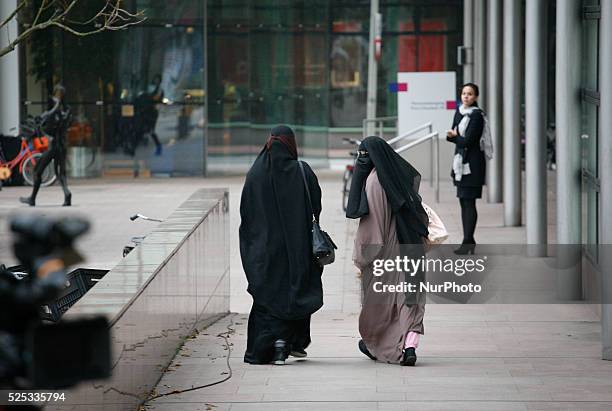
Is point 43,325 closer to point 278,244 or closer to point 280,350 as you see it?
point 278,244

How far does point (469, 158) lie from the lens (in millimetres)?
13164

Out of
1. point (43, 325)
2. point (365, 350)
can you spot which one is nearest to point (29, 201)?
point (365, 350)

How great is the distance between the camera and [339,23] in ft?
103

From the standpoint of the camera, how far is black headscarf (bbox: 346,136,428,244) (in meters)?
7.92

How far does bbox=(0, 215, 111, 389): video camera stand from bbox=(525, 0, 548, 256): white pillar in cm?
1131

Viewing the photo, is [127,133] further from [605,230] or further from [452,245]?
[605,230]

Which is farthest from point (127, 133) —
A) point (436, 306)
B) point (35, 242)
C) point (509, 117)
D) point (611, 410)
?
point (35, 242)

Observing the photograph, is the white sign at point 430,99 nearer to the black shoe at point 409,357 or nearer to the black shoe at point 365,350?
the black shoe at point 365,350

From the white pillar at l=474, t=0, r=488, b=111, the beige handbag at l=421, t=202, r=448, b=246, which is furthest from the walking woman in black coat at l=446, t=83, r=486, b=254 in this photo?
the white pillar at l=474, t=0, r=488, b=111

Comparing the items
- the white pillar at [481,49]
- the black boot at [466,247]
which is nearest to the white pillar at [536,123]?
the black boot at [466,247]

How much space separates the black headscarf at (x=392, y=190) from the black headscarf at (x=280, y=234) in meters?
0.27

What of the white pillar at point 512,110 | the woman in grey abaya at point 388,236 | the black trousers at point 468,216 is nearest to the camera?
the woman in grey abaya at point 388,236

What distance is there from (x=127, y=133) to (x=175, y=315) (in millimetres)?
19337

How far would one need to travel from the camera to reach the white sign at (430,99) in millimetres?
24234
